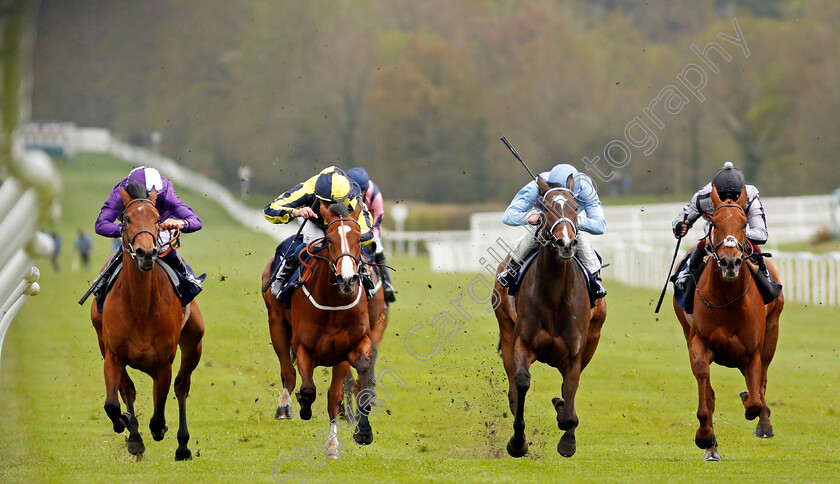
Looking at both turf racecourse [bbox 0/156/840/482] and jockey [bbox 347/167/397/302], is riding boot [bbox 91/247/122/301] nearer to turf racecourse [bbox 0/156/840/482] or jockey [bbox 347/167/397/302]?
turf racecourse [bbox 0/156/840/482]

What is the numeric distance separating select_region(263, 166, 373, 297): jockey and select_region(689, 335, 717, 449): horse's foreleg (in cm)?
244

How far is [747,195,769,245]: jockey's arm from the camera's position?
7.90 m

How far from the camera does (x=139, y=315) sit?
283 inches

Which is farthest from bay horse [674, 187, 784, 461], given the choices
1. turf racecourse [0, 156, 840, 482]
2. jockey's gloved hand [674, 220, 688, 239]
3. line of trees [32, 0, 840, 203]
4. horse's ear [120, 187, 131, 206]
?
line of trees [32, 0, 840, 203]

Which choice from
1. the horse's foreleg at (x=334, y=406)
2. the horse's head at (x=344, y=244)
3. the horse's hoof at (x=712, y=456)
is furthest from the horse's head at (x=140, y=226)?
the horse's hoof at (x=712, y=456)

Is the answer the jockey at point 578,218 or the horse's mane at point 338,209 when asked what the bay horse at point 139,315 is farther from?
the jockey at point 578,218

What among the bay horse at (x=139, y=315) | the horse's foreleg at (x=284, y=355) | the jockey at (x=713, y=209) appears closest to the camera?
the bay horse at (x=139, y=315)

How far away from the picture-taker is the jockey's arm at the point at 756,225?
7902mm

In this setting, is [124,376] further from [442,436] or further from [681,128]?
A: [681,128]

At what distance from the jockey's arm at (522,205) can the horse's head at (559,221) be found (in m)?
0.45

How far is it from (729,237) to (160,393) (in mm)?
3923

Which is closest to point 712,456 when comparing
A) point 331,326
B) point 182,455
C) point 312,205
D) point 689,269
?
point 689,269

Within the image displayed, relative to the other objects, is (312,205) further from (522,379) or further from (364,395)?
(522,379)

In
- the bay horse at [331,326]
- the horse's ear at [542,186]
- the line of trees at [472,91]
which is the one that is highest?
the line of trees at [472,91]
